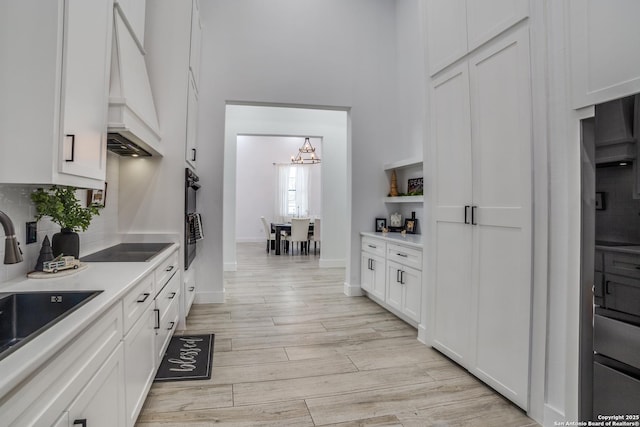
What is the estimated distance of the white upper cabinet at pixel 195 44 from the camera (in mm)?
3540

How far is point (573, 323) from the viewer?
1761mm

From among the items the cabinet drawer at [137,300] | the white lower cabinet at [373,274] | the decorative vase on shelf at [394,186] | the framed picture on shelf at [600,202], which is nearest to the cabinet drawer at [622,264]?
the framed picture on shelf at [600,202]

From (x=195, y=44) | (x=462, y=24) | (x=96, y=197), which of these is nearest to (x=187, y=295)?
(x=96, y=197)

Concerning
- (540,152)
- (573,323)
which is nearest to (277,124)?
(540,152)

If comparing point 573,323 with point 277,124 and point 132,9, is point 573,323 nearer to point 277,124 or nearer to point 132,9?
point 132,9

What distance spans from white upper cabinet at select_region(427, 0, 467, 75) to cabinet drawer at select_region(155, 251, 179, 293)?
270 cm

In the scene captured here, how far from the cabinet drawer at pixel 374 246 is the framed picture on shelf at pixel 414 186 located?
76 cm

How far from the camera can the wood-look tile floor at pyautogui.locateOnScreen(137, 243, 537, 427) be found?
202cm

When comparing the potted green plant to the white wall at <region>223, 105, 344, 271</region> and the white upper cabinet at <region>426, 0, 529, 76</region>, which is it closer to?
the white upper cabinet at <region>426, 0, 529, 76</region>

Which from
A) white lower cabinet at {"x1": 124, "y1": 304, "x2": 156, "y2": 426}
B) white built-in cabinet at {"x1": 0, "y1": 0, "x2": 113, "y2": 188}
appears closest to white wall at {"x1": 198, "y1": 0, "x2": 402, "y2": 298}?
white lower cabinet at {"x1": 124, "y1": 304, "x2": 156, "y2": 426}

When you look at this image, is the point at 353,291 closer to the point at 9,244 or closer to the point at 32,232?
the point at 32,232

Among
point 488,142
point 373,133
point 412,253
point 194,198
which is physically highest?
point 373,133

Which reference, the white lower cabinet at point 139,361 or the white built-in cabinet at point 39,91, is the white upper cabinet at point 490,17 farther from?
the white lower cabinet at point 139,361

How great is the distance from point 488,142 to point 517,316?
1.14 m
